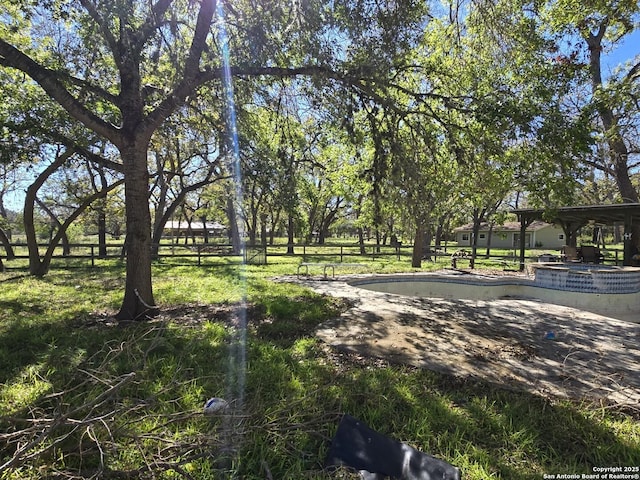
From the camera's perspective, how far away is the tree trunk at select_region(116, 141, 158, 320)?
5.22 metres

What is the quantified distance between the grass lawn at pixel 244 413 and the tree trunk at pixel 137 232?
Answer: 53 cm

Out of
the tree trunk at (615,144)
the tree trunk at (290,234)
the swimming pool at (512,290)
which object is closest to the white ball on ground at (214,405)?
the tree trunk at (290,234)

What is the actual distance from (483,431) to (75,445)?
9.35 feet

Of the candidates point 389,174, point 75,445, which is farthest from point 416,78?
point 75,445

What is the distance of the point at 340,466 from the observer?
7.13 ft

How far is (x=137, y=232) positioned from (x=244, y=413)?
145 inches

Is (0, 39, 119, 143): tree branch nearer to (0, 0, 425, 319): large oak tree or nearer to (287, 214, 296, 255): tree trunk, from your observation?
(0, 0, 425, 319): large oak tree

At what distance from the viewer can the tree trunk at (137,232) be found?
522 cm

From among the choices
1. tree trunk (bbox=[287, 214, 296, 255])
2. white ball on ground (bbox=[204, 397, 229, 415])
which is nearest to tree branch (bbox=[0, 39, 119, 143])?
tree trunk (bbox=[287, 214, 296, 255])

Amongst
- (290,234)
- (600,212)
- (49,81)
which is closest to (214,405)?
(49,81)

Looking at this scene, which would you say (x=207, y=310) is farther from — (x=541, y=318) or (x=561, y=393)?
(x=541, y=318)

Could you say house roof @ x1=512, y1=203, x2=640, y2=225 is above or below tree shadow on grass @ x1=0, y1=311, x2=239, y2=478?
above

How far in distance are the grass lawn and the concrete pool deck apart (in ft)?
1.08

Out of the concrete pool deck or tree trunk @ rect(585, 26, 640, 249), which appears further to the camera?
tree trunk @ rect(585, 26, 640, 249)
